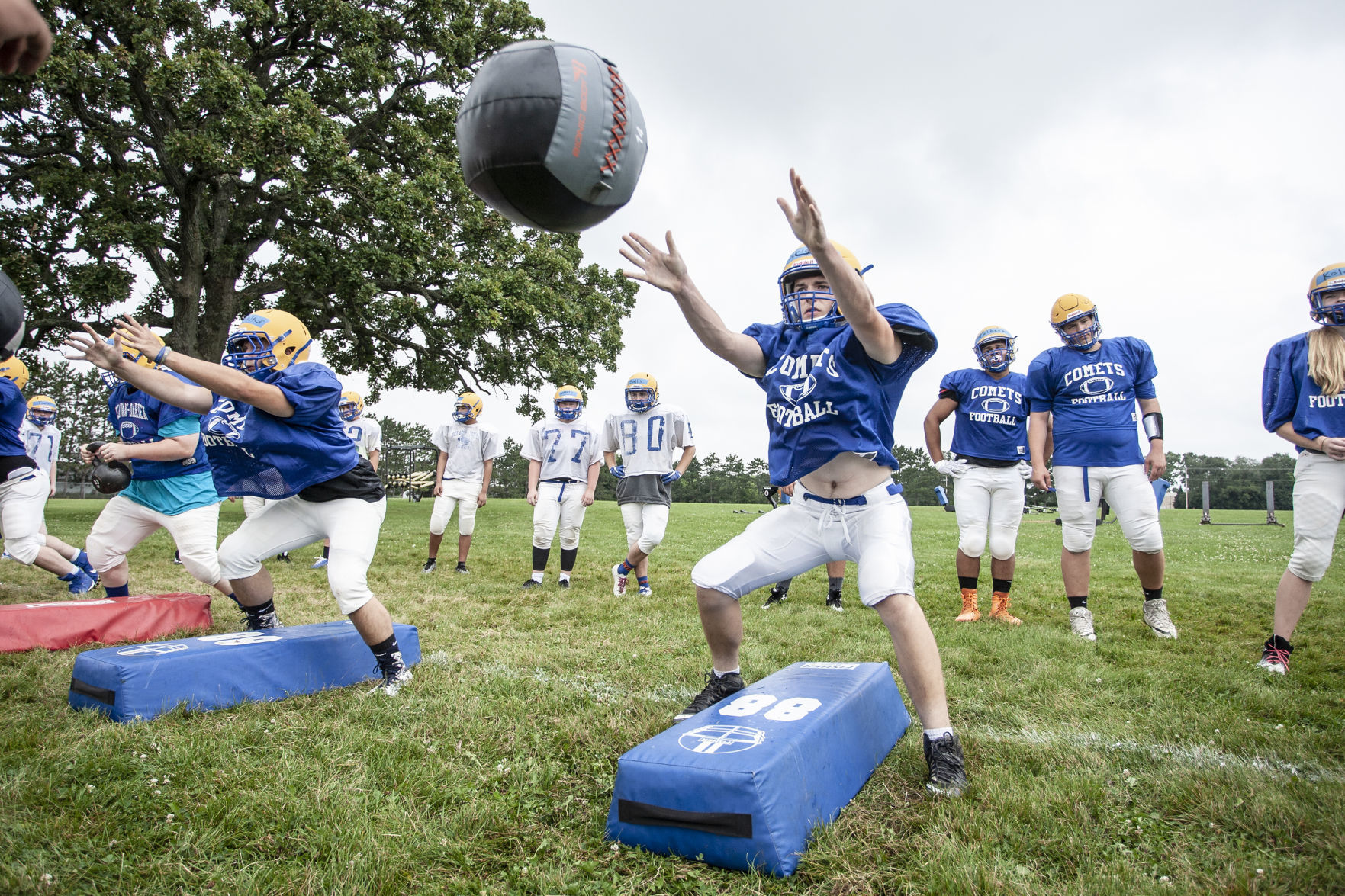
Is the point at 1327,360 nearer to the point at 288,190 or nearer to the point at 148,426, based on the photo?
the point at 148,426

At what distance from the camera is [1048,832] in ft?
7.57

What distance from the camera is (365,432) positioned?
9898 mm

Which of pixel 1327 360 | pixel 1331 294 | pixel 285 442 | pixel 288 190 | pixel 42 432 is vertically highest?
pixel 288 190

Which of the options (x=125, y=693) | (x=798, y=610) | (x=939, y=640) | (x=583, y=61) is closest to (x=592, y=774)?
(x=125, y=693)

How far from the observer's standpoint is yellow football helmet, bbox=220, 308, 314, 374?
412 centimetres

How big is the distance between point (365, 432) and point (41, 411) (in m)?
4.60

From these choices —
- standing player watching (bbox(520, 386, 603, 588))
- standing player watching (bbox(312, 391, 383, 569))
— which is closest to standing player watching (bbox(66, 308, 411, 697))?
standing player watching (bbox(520, 386, 603, 588))

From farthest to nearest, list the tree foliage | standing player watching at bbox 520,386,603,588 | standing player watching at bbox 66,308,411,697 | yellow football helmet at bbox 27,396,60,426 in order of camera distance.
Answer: the tree foliage < yellow football helmet at bbox 27,396,60,426 < standing player watching at bbox 520,386,603,588 < standing player watching at bbox 66,308,411,697

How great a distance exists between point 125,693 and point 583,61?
11.2ft

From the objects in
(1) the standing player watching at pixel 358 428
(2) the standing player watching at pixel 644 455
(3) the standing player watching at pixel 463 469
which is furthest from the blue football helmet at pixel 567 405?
(1) the standing player watching at pixel 358 428

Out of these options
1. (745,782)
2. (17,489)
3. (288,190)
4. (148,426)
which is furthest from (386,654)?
(288,190)

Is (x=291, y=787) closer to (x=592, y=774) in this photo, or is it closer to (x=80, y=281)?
(x=592, y=774)

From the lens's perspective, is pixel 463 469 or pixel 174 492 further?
pixel 463 469

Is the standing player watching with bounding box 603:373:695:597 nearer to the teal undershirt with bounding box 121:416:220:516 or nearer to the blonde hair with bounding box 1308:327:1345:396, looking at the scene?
the teal undershirt with bounding box 121:416:220:516
